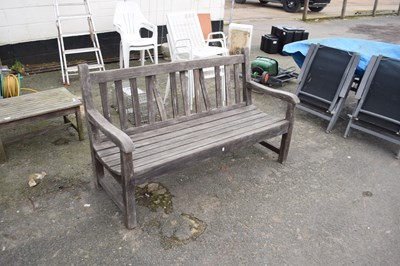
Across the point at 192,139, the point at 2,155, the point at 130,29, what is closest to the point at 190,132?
the point at 192,139

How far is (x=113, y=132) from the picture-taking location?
2.12 meters

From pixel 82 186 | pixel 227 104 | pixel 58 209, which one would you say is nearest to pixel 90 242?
pixel 58 209

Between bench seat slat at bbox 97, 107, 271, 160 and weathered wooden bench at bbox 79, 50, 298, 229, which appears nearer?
weathered wooden bench at bbox 79, 50, 298, 229

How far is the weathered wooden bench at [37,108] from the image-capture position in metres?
2.89

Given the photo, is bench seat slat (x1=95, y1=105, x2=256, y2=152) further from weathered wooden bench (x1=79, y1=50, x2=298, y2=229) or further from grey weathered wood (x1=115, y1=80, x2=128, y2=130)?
grey weathered wood (x1=115, y1=80, x2=128, y2=130)

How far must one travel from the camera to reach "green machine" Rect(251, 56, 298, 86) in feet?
17.0

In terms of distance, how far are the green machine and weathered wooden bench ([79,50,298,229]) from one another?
1943 mm

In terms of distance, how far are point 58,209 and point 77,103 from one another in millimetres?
1123

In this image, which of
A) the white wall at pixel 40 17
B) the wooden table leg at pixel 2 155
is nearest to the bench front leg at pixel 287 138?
the wooden table leg at pixel 2 155

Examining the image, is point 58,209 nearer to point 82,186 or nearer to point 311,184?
point 82,186

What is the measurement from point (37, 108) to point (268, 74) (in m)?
3.47

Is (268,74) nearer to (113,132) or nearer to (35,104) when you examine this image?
(35,104)

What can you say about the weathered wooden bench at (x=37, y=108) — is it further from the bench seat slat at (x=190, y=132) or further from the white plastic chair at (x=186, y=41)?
the white plastic chair at (x=186, y=41)

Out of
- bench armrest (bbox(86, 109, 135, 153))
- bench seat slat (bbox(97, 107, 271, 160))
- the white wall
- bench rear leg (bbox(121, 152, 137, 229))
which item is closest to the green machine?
bench seat slat (bbox(97, 107, 271, 160))
